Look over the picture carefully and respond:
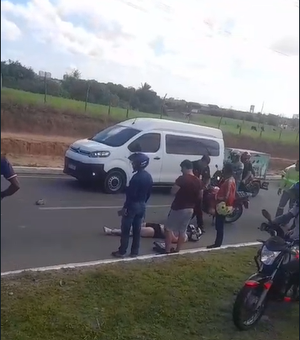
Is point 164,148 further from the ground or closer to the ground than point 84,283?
further from the ground

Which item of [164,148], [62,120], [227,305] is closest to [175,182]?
[164,148]

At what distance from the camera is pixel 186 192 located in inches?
80.0

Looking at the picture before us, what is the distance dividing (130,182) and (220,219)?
0.75 m

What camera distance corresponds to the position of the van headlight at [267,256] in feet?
7.96

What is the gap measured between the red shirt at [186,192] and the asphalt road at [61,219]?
0.05 m

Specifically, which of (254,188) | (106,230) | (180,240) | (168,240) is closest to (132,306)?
(168,240)

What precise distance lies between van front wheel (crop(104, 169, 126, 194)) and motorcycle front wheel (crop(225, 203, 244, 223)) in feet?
2.37

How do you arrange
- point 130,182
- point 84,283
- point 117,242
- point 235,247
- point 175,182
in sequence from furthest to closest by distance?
point 235,247 → point 84,283 → point 117,242 → point 175,182 → point 130,182

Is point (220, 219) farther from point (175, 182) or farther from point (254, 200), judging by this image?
point (175, 182)

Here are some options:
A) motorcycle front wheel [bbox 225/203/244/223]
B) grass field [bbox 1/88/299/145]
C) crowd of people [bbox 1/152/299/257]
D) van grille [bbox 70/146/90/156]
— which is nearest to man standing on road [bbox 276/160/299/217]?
crowd of people [bbox 1/152/299/257]

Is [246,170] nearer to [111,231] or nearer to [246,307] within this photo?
[111,231]

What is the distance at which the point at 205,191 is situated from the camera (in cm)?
220

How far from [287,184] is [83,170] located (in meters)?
0.76

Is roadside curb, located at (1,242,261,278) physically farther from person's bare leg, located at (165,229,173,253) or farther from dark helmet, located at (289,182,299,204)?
dark helmet, located at (289,182,299,204)
